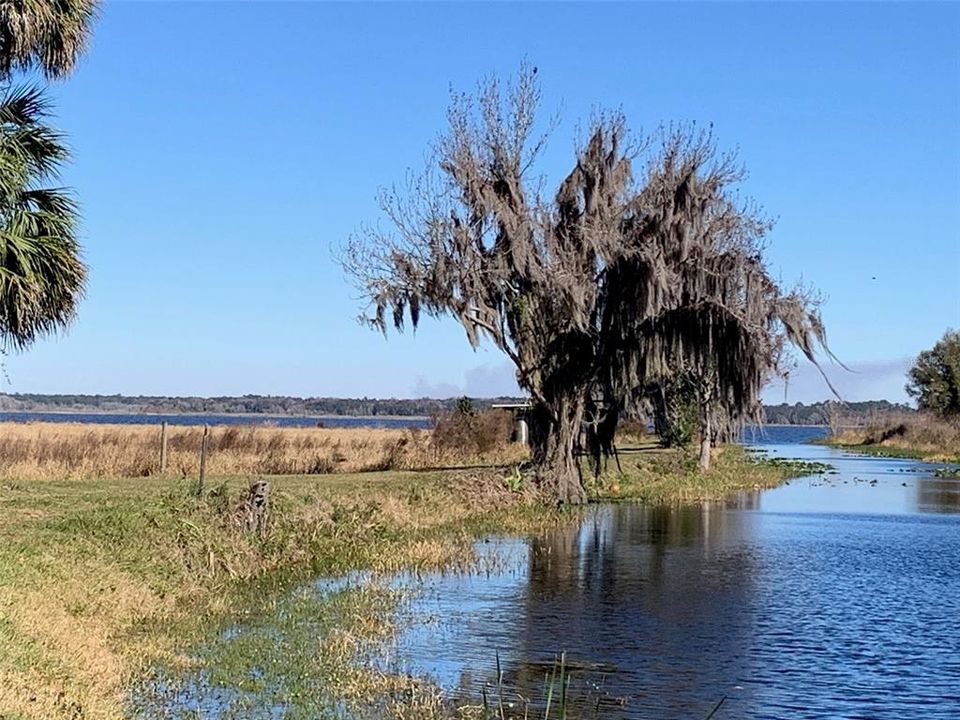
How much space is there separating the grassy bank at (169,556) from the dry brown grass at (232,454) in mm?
2032

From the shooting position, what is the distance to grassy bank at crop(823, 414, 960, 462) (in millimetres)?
75500

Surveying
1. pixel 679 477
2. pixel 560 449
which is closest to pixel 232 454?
pixel 560 449

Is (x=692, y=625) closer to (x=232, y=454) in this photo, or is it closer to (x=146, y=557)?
(x=146, y=557)

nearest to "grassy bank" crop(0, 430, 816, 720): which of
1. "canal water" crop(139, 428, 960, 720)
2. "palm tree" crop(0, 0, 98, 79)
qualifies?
"canal water" crop(139, 428, 960, 720)

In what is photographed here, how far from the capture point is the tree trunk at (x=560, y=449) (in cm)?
3053

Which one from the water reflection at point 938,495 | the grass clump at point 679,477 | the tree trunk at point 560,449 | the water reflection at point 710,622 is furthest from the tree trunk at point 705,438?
the water reflection at point 710,622

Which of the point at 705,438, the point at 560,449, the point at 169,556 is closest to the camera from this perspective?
the point at 169,556

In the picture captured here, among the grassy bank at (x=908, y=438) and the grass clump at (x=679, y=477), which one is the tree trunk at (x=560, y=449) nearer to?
the grass clump at (x=679, y=477)

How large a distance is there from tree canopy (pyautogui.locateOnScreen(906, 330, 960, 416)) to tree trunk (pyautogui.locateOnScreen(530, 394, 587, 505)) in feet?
185

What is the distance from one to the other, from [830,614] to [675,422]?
106 ft

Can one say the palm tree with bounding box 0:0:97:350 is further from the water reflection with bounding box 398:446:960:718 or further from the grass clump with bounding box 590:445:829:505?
the grass clump with bounding box 590:445:829:505

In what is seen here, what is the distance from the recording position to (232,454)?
36.4 m

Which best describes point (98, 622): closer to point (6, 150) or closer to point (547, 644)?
point (547, 644)

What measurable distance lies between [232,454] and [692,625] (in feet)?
74.6
